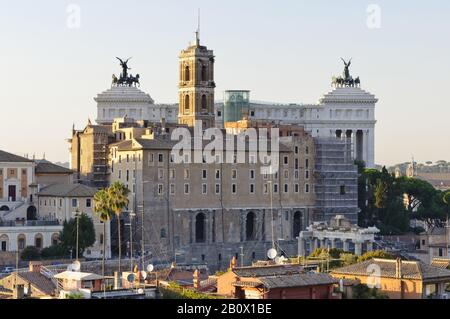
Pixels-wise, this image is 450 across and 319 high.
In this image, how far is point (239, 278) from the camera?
126 ft

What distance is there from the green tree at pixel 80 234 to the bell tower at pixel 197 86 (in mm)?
17602

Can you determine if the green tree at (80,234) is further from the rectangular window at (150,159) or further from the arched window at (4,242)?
the rectangular window at (150,159)

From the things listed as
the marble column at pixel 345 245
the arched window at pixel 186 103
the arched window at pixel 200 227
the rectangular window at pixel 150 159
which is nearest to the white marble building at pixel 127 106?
the arched window at pixel 186 103

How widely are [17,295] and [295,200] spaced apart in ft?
142

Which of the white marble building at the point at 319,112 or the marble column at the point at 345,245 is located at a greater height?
the white marble building at the point at 319,112

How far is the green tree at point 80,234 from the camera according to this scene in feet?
229

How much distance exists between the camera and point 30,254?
69188 mm

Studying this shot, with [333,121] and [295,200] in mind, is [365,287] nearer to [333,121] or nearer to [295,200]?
[295,200]

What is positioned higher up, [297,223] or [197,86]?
[197,86]

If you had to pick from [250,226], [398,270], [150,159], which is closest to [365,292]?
[398,270]

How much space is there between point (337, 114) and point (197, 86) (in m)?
33.9

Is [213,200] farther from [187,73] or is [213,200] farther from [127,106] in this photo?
[127,106]

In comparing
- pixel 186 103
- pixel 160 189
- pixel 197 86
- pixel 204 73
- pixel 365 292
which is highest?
pixel 204 73
